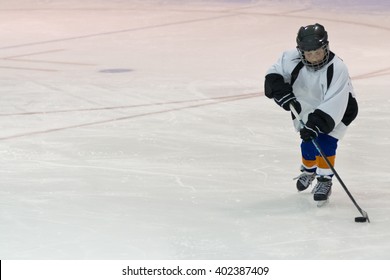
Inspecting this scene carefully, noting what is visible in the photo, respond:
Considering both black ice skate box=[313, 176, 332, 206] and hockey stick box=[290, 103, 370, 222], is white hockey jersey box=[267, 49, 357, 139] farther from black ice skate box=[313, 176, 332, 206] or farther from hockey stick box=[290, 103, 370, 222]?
black ice skate box=[313, 176, 332, 206]

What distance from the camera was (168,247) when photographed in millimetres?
3977

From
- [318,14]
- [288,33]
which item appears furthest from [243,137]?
[318,14]

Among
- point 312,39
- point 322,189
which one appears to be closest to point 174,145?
point 322,189

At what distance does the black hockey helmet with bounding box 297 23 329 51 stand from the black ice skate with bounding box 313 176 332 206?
1.91 feet

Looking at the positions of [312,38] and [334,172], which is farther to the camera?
[334,172]

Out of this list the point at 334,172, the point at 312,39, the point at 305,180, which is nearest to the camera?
the point at 312,39

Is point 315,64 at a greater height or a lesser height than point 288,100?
greater

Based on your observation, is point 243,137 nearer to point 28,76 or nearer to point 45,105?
point 45,105

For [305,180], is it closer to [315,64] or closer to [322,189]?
[322,189]

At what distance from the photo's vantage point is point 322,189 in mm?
4566

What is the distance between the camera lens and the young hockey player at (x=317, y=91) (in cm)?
436

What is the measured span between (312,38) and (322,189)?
651mm

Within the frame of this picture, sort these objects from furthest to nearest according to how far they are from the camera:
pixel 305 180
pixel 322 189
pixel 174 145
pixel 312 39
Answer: pixel 174 145 → pixel 305 180 → pixel 322 189 → pixel 312 39
